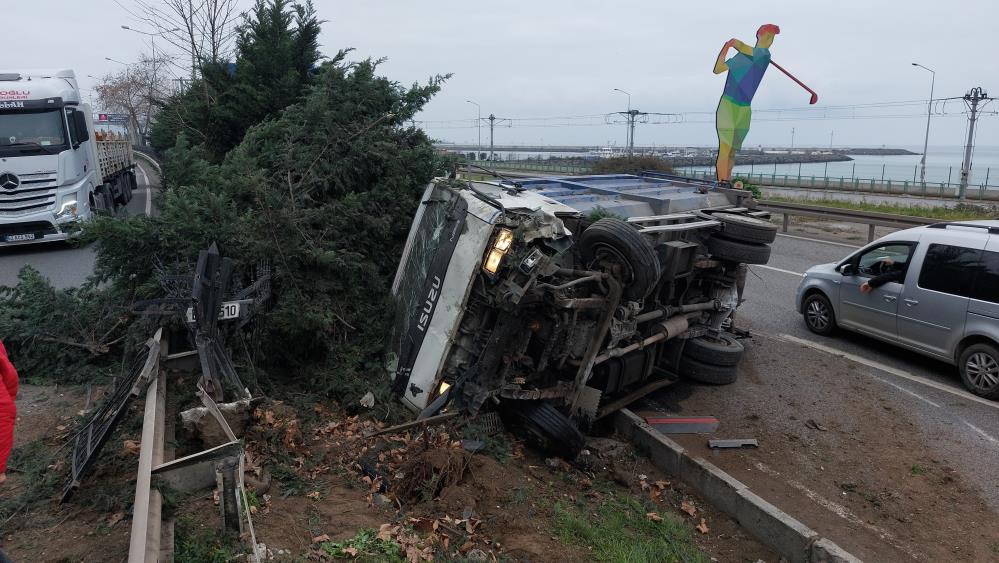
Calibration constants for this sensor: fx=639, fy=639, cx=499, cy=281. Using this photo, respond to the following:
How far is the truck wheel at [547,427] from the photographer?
18.7 feet

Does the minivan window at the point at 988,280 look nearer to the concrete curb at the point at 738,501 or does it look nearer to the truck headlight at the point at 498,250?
the concrete curb at the point at 738,501

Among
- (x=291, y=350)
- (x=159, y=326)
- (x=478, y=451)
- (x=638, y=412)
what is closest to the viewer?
(x=478, y=451)

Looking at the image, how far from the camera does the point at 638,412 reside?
7.07 m

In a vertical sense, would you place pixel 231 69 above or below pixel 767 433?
above

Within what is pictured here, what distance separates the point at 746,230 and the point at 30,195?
1370cm

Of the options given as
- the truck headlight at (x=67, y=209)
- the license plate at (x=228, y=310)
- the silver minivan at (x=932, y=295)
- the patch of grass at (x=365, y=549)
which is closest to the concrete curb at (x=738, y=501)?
the patch of grass at (x=365, y=549)

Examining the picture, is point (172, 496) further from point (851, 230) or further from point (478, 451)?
point (851, 230)

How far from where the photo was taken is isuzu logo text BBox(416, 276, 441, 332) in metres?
5.75

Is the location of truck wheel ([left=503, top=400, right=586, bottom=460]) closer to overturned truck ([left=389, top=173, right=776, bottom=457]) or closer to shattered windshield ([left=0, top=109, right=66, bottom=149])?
overturned truck ([left=389, top=173, right=776, bottom=457])

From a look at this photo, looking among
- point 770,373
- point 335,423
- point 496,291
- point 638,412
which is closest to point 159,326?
point 335,423

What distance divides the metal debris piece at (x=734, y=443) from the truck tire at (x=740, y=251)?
1.94m

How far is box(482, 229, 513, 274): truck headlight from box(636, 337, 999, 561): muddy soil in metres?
2.74

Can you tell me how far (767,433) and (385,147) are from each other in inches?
210

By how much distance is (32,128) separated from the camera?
1313 centimetres
